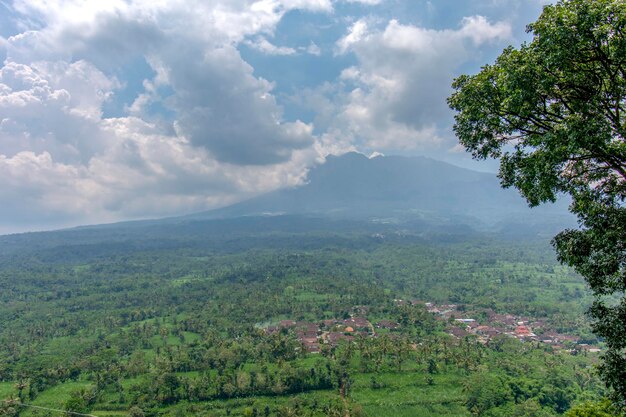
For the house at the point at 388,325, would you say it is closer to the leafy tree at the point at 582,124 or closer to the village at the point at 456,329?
the village at the point at 456,329

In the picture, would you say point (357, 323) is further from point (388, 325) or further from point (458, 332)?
point (458, 332)

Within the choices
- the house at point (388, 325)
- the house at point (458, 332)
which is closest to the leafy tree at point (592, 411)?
the house at point (458, 332)

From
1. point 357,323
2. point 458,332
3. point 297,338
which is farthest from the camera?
point 357,323

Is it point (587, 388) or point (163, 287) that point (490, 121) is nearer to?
point (587, 388)

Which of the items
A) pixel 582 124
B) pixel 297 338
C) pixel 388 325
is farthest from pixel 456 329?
pixel 582 124

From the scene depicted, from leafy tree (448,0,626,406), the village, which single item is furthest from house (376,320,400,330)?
leafy tree (448,0,626,406)

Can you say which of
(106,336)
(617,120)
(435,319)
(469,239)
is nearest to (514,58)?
(617,120)

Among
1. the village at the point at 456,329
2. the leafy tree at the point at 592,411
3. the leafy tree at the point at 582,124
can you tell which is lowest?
the village at the point at 456,329
